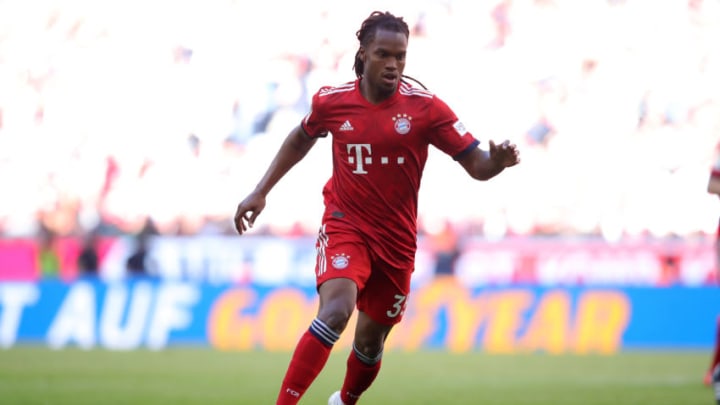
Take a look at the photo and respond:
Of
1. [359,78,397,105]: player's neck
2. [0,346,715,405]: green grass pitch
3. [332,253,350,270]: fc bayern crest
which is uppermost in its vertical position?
[359,78,397,105]: player's neck

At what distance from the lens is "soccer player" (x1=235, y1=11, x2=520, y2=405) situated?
253 inches

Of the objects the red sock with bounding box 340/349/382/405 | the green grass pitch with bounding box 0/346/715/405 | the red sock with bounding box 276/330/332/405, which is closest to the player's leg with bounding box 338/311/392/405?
the red sock with bounding box 340/349/382/405

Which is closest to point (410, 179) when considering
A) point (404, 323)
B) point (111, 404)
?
point (111, 404)

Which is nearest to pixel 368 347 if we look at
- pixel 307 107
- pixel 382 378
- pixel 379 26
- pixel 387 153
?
pixel 387 153

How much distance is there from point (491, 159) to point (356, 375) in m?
1.65

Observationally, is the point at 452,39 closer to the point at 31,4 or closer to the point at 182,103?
the point at 182,103

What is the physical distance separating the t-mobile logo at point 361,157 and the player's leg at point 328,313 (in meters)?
0.44

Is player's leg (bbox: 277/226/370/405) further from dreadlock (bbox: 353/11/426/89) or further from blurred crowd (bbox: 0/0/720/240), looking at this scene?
blurred crowd (bbox: 0/0/720/240)

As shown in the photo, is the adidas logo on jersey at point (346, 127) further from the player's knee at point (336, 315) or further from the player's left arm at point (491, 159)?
the player's knee at point (336, 315)

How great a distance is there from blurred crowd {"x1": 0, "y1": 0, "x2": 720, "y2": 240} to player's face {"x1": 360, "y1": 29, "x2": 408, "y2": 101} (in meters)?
21.3

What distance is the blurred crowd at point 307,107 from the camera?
28500mm

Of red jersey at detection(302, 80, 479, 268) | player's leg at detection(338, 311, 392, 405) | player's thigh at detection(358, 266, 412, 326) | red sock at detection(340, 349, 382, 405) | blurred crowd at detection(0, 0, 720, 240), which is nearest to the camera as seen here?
red jersey at detection(302, 80, 479, 268)

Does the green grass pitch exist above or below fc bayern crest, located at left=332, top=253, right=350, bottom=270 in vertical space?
below

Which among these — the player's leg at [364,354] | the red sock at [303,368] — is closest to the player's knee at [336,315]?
the red sock at [303,368]
